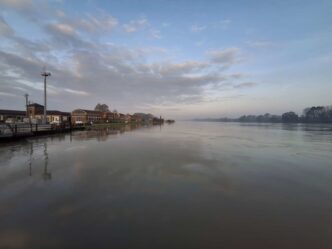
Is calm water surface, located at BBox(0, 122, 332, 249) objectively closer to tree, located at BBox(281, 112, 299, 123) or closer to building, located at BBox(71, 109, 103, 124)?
building, located at BBox(71, 109, 103, 124)

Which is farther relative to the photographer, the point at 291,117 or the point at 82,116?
the point at 291,117

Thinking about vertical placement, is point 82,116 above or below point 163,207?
above

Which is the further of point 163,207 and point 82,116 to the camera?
point 82,116

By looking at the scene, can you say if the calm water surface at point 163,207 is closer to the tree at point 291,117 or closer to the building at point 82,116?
the building at point 82,116

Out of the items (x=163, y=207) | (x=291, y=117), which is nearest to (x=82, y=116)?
(x=163, y=207)

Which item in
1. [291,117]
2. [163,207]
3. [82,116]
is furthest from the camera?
[291,117]

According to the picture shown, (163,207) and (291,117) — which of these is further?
(291,117)

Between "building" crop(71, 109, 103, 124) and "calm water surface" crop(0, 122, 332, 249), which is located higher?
"building" crop(71, 109, 103, 124)

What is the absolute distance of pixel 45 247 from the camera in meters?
3.92

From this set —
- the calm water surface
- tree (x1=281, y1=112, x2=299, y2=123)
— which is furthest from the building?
tree (x1=281, y1=112, x2=299, y2=123)

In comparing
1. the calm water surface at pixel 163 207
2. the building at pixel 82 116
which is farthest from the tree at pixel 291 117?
the calm water surface at pixel 163 207

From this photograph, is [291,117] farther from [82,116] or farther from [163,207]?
[163,207]

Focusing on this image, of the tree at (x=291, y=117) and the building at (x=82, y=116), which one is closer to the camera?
the building at (x=82, y=116)

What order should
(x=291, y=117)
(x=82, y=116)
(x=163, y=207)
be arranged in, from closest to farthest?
(x=163, y=207) → (x=82, y=116) → (x=291, y=117)
